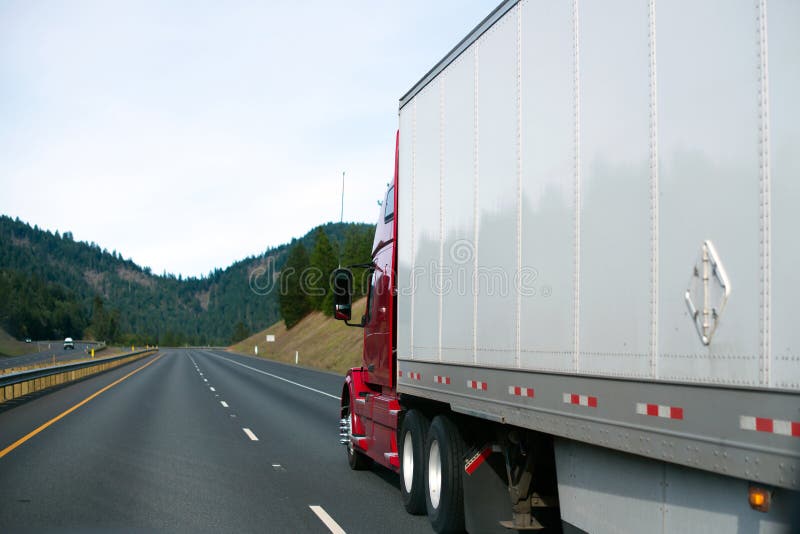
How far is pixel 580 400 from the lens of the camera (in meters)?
5.26

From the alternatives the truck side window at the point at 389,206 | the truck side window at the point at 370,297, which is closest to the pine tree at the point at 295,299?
the truck side window at the point at 370,297

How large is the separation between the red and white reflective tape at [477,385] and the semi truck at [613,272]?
0.04 m

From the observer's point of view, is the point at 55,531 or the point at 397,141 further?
the point at 397,141

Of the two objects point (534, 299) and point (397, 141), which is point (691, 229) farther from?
point (397, 141)

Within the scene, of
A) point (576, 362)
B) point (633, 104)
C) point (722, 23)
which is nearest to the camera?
point (722, 23)

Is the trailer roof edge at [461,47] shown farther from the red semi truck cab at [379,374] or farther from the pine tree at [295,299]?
the pine tree at [295,299]

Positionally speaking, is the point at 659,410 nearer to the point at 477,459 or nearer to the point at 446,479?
the point at 477,459

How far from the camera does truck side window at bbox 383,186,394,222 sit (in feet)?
35.4

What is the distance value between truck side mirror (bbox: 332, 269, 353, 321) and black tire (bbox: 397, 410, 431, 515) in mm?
2592

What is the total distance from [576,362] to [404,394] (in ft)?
14.4

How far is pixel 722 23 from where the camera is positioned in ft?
13.1

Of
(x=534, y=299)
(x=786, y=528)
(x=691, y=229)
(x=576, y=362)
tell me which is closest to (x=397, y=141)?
(x=534, y=299)

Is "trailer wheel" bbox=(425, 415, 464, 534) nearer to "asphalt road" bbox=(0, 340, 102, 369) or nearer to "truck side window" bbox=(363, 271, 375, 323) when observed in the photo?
"truck side window" bbox=(363, 271, 375, 323)

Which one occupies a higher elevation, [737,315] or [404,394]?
[737,315]
